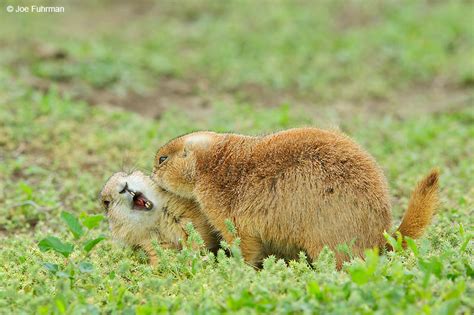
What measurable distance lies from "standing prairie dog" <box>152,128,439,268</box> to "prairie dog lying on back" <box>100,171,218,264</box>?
228 millimetres

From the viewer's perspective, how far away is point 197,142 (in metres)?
5.32

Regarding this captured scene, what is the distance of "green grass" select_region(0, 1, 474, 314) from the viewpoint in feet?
13.1

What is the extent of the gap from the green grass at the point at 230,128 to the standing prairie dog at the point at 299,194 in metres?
0.24

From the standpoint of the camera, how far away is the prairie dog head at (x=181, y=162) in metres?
5.23

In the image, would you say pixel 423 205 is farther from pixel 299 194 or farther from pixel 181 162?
pixel 181 162

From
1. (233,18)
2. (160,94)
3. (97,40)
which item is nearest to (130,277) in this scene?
(160,94)

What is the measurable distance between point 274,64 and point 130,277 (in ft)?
21.7

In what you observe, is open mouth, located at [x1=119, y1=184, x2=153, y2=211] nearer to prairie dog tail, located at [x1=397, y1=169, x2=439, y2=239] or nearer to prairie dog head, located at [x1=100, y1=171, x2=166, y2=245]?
prairie dog head, located at [x1=100, y1=171, x2=166, y2=245]

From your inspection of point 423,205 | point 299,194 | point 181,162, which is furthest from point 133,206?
point 423,205

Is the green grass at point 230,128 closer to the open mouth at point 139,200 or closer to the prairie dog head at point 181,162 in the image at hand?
the open mouth at point 139,200

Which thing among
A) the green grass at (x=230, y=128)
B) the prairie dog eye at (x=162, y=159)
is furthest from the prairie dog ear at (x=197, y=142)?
the green grass at (x=230, y=128)

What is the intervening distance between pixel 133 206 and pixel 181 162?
55 cm

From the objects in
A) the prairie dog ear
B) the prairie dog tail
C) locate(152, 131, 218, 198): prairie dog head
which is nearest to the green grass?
the prairie dog tail

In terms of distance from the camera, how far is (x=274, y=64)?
35.7 ft
